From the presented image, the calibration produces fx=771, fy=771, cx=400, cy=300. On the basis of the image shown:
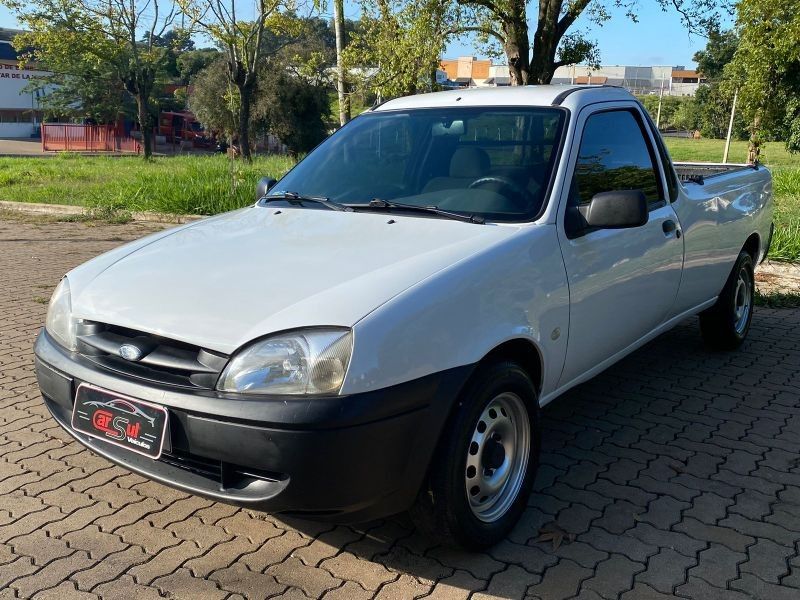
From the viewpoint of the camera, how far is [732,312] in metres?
5.62

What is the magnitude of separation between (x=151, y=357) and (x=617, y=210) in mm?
2015

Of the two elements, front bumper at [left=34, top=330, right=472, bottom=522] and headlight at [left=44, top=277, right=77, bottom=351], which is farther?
headlight at [left=44, top=277, right=77, bottom=351]

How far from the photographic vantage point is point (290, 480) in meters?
2.46

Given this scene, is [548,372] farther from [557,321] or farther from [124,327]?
[124,327]

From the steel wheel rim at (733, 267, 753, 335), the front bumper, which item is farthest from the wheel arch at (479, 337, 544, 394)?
the steel wheel rim at (733, 267, 753, 335)

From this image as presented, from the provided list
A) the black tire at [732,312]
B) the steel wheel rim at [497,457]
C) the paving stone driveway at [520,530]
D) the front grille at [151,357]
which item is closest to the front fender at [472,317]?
the steel wheel rim at [497,457]

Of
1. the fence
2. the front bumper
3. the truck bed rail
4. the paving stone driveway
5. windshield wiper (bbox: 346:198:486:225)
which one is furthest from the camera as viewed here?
the fence

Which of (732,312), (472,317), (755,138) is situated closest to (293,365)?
(472,317)

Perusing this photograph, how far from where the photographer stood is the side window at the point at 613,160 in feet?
12.2

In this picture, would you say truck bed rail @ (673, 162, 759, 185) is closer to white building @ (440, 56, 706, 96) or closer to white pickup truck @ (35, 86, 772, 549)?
white pickup truck @ (35, 86, 772, 549)

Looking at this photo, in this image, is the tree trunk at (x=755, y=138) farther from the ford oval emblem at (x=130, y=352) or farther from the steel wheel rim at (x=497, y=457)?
the ford oval emblem at (x=130, y=352)

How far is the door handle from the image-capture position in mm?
4242

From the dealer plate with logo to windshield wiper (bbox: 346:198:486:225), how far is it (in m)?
1.47

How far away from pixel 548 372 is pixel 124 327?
1.73 metres
